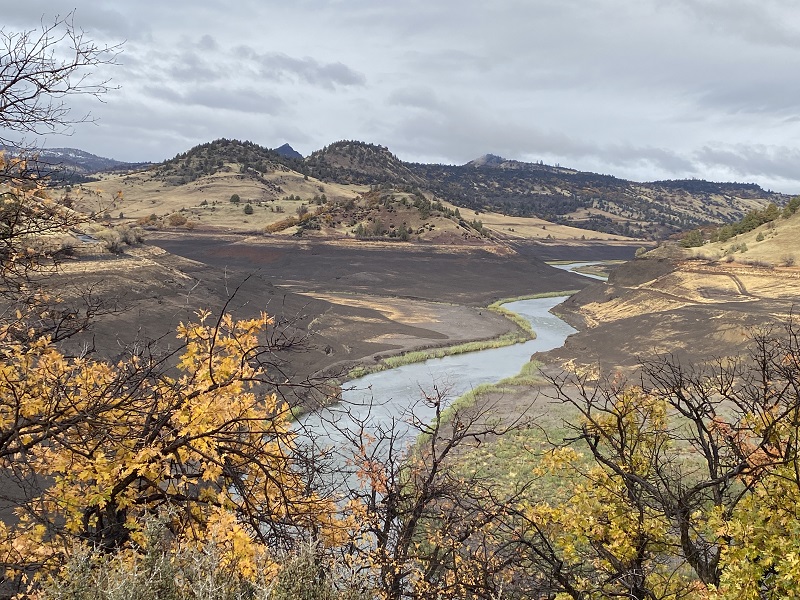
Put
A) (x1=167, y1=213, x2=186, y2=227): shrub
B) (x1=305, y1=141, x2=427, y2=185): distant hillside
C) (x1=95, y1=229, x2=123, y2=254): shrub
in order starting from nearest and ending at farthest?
(x1=95, y1=229, x2=123, y2=254): shrub, (x1=167, y1=213, x2=186, y2=227): shrub, (x1=305, y1=141, x2=427, y2=185): distant hillside

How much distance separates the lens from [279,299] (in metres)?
49.0

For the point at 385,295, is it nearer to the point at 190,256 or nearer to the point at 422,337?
the point at 422,337

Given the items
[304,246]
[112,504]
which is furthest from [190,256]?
[112,504]

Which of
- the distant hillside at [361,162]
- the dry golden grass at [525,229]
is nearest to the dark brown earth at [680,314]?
the dry golden grass at [525,229]

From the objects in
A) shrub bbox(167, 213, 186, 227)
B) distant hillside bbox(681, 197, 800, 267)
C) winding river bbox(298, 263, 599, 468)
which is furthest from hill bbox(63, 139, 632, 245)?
winding river bbox(298, 263, 599, 468)

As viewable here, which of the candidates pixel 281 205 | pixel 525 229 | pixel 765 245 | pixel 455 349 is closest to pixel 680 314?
pixel 765 245

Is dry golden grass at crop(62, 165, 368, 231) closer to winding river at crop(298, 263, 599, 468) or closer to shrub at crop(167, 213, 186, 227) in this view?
shrub at crop(167, 213, 186, 227)

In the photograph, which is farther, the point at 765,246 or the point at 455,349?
the point at 765,246

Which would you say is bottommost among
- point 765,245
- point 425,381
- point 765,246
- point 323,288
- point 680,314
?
point 425,381

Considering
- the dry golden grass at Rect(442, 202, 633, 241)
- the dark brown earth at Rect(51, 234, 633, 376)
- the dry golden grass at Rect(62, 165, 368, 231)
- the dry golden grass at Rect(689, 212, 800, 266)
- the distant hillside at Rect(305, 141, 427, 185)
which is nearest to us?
the dark brown earth at Rect(51, 234, 633, 376)

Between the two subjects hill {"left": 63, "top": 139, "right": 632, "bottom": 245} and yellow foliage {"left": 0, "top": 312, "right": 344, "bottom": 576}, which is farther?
hill {"left": 63, "top": 139, "right": 632, "bottom": 245}

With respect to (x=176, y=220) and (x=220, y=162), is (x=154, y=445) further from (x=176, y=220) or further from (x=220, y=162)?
(x=220, y=162)

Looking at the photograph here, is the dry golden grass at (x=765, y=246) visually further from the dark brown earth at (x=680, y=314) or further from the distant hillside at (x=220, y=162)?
the distant hillside at (x=220, y=162)

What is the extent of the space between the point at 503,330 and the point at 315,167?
121988 mm
